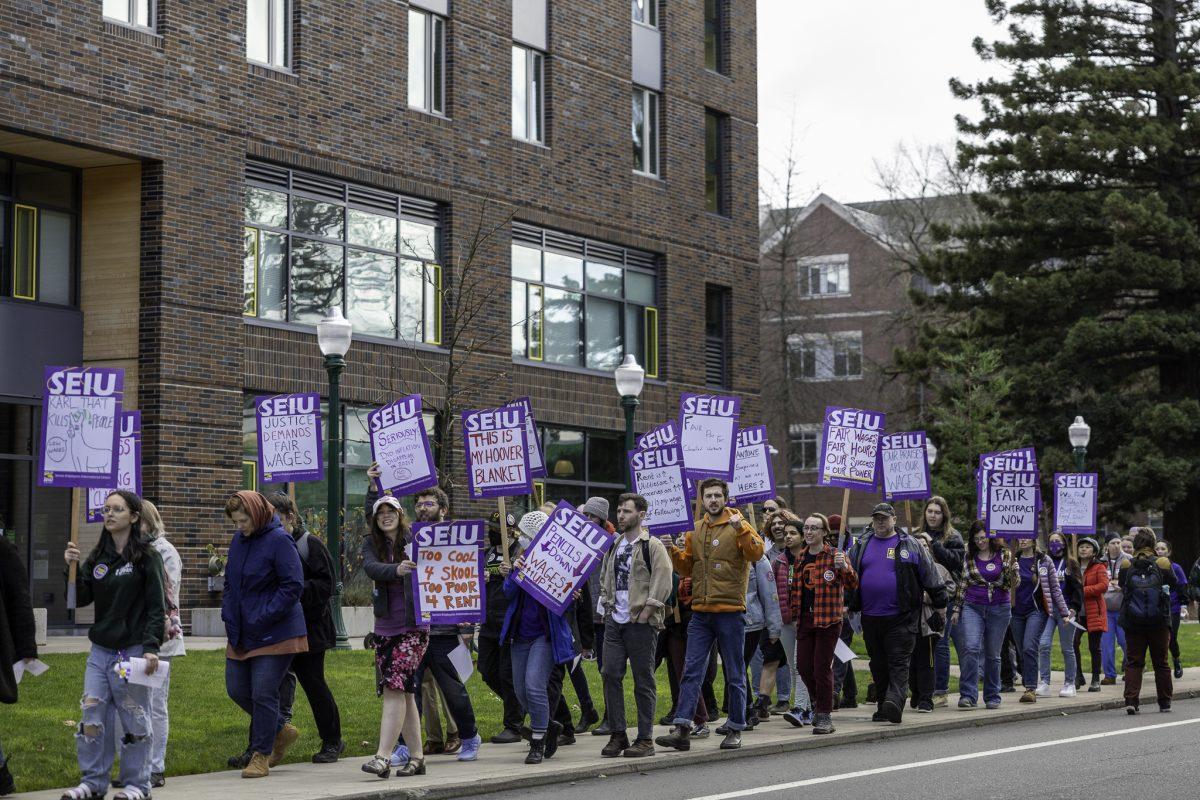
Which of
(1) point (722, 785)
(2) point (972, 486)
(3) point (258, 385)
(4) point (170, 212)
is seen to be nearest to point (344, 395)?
(3) point (258, 385)

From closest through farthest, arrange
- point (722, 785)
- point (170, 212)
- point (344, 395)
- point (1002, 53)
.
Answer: point (722, 785) < point (170, 212) < point (344, 395) < point (1002, 53)

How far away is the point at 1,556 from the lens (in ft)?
34.6

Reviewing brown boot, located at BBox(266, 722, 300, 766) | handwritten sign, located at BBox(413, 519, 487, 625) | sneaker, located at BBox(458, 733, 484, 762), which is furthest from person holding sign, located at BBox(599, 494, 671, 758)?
brown boot, located at BBox(266, 722, 300, 766)

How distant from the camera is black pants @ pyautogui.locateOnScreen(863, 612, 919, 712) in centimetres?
1575

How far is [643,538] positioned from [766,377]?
46.0 metres

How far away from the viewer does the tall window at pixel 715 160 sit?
36.5 metres

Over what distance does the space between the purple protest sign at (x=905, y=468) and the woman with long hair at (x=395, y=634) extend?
32.2 feet

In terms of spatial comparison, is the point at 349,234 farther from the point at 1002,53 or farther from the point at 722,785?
the point at 1002,53

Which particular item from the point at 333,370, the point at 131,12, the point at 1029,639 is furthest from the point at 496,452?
the point at 131,12

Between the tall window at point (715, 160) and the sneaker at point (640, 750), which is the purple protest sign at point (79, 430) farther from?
the tall window at point (715, 160)

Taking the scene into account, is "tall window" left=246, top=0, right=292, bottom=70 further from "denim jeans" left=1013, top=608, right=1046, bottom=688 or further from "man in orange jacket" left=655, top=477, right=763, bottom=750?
"man in orange jacket" left=655, top=477, right=763, bottom=750

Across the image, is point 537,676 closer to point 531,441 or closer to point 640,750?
point 640,750

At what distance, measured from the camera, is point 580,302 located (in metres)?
33.1

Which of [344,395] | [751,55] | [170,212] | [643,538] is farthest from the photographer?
[751,55]
